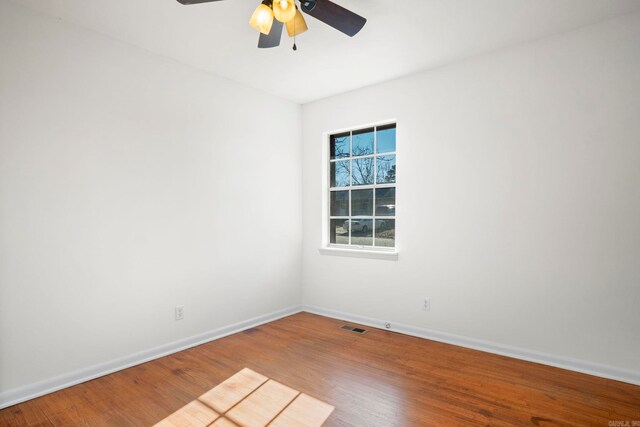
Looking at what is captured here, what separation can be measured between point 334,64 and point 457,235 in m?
2.01

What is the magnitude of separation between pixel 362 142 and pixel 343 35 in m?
1.54

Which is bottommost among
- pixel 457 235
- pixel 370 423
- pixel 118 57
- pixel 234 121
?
pixel 370 423

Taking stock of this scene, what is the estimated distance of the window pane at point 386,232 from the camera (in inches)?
153

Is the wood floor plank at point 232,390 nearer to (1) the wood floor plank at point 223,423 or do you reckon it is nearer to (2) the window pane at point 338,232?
(1) the wood floor plank at point 223,423

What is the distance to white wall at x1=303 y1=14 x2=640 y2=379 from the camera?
261 cm

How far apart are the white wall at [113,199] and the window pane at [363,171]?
114cm

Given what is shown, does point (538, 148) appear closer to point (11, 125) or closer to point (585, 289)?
point (585, 289)

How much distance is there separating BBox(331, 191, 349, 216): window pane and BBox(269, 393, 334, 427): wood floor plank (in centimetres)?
237

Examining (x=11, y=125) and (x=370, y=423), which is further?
(x=11, y=125)

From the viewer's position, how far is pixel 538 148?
2.91 metres

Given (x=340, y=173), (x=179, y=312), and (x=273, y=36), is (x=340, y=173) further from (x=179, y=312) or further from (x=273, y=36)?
(x=179, y=312)

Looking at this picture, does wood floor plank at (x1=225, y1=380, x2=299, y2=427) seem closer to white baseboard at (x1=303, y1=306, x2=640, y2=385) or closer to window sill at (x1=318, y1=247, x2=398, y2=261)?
white baseboard at (x1=303, y1=306, x2=640, y2=385)

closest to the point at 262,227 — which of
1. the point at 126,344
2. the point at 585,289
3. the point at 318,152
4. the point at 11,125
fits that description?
the point at 318,152

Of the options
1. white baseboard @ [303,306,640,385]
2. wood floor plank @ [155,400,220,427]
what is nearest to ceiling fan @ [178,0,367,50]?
wood floor plank @ [155,400,220,427]
